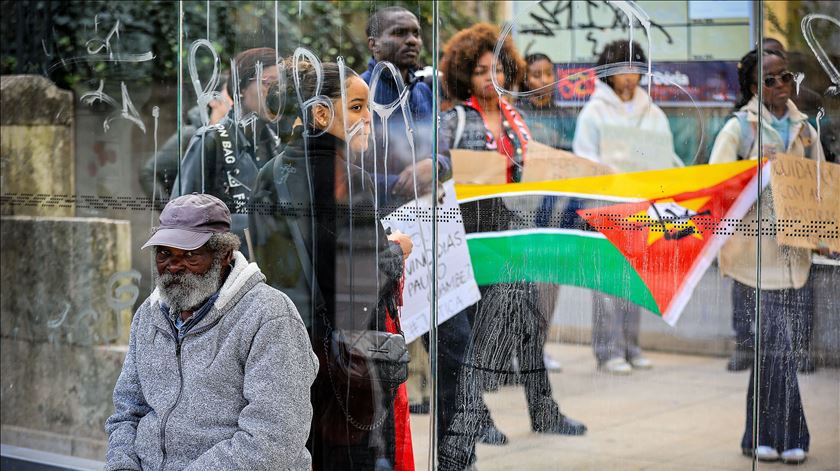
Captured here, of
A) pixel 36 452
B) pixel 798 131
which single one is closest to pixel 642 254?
pixel 798 131

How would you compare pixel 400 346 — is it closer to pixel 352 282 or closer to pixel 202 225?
pixel 352 282

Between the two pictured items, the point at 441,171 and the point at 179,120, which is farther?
the point at 179,120

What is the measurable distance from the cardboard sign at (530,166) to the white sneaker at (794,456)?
1.22 meters

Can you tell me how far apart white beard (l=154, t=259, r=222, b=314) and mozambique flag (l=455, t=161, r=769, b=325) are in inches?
54.8

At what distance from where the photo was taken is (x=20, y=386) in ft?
18.6

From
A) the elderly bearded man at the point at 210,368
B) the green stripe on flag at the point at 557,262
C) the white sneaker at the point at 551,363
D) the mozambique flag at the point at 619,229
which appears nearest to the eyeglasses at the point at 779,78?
the mozambique flag at the point at 619,229

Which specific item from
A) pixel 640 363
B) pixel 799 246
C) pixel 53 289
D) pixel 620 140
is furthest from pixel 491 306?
pixel 53 289

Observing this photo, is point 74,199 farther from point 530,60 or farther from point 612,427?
point 612,427

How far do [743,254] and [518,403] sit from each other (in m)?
1.01

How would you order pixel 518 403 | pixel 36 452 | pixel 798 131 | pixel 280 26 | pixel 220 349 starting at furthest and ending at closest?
pixel 36 452 < pixel 280 26 < pixel 518 403 < pixel 798 131 < pixel 220 349

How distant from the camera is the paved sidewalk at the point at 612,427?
4.28m

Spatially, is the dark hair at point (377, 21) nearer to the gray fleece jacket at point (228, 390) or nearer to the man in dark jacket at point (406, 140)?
the man in dark jacket at point (406, 140)

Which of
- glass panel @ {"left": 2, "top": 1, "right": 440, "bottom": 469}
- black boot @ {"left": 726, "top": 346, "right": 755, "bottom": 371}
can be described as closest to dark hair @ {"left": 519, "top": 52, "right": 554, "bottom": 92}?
glass panel @ {"left": 2, "top": 1, "right": 440, "bottom": 469}

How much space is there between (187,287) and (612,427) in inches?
72.5
